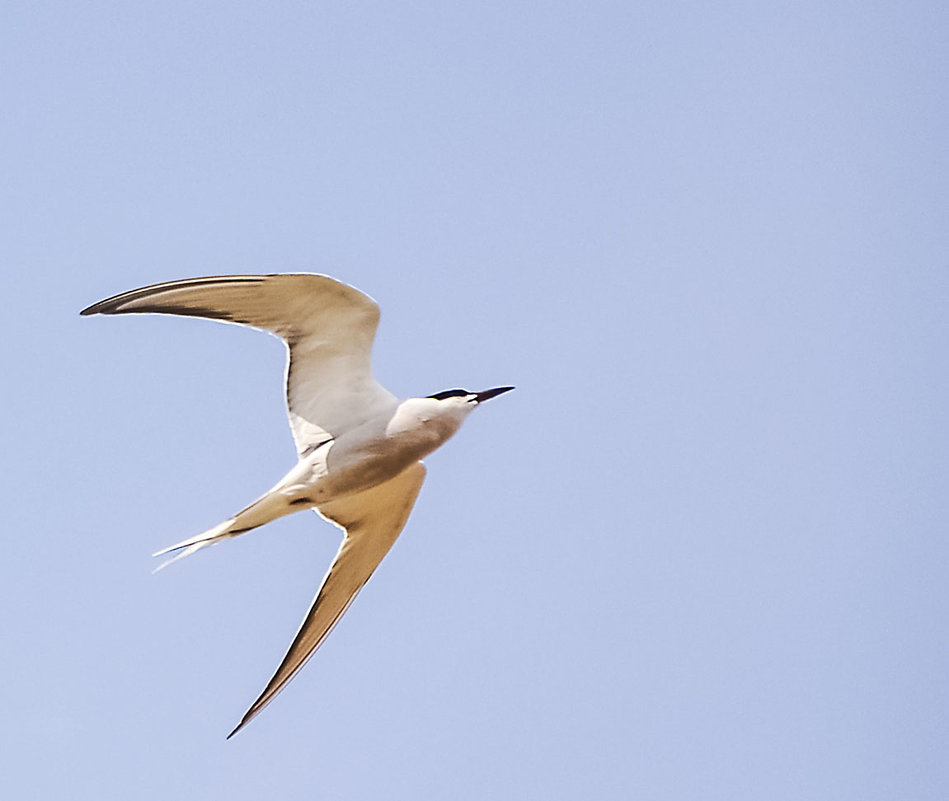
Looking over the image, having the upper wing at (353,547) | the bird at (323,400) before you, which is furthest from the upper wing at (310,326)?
the upper wing at (353,547)

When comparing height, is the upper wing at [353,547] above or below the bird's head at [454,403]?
below

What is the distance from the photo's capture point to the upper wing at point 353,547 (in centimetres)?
963

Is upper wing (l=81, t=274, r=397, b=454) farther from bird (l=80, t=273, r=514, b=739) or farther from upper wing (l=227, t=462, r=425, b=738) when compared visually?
upper wing (l=227, t=462, r=425, b=738)

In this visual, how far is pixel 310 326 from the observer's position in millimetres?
9000

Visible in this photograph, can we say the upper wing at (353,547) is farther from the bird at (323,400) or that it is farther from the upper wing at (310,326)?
the upper wing at (310,326)

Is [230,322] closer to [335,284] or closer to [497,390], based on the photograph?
[335,284]

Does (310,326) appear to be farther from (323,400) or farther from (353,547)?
(353,547)

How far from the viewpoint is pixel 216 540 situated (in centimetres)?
863

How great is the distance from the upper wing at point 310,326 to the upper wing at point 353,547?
637mm

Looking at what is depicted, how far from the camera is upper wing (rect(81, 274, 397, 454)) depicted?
8.55m

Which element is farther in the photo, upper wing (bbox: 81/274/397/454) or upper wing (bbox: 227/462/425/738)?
upper wing (bbox: 227/462/425/738)

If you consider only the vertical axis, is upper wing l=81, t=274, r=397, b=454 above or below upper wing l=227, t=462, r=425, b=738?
above

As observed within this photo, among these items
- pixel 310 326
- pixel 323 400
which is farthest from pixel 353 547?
pixel 310 326

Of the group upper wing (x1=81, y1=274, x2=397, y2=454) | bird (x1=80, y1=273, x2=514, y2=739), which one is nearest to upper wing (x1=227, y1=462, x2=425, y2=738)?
bird (x1=80, y1=273, x2=514, y2=739)
